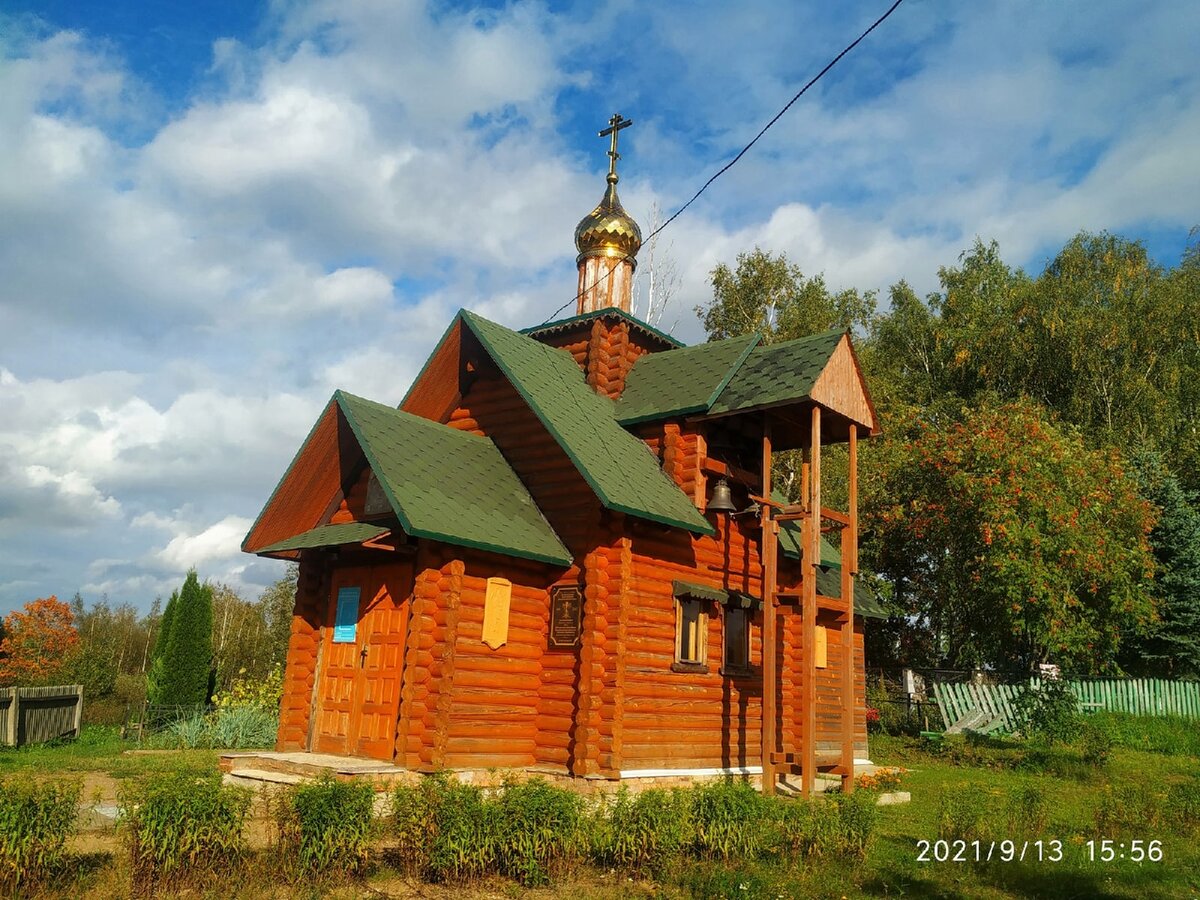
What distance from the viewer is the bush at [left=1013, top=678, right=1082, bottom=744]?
18156 millimetres

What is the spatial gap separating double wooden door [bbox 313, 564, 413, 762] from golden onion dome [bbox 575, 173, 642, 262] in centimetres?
817

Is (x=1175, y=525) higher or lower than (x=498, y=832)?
higher

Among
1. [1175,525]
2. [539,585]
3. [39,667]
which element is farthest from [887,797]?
[39,667]

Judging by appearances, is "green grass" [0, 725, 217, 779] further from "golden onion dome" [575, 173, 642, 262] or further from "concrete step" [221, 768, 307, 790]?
"golden onion dome" [575, 173, 642, 262]

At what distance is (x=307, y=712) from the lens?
517 inches

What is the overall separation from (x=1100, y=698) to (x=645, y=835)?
1883cm

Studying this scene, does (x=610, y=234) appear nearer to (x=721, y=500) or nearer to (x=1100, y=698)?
(x=721, y=500)

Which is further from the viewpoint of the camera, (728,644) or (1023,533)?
(1023,533)

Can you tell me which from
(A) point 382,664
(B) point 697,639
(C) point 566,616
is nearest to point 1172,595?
(B) point 697,639

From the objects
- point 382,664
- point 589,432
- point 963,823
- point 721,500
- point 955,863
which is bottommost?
point 955,863

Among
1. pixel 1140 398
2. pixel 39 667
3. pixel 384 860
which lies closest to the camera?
pixel 384 860

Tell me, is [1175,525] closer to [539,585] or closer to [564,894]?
[539,585]

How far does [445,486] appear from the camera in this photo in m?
12.3

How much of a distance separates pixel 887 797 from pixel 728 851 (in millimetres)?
6168
